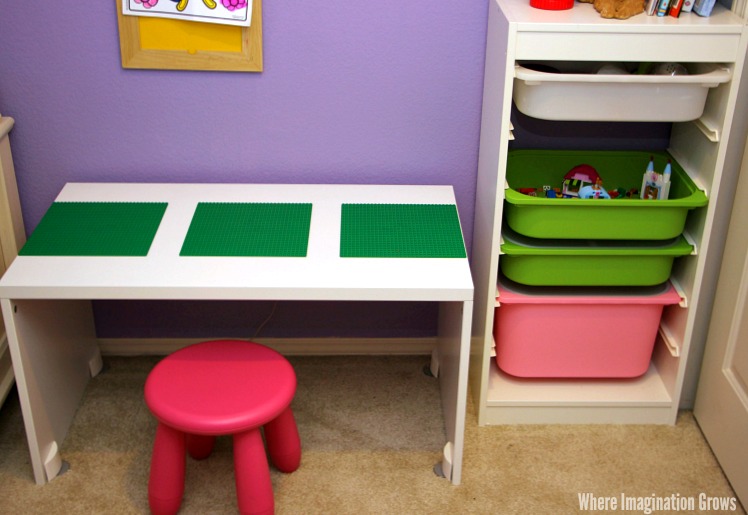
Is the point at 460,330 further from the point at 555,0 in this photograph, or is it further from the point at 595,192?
the point at 555,0

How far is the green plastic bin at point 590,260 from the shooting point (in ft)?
7.20

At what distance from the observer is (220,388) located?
80.0 inches

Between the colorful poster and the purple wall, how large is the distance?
0.19 ft

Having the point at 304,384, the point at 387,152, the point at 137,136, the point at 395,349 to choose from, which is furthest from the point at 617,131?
the point at 137,136

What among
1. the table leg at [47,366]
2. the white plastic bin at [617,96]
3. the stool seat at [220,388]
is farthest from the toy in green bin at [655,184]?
the table leg at [47,366]

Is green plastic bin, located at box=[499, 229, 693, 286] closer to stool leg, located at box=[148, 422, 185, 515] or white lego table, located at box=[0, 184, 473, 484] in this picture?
white lego table, located at box=[0, 184, 473, 484]

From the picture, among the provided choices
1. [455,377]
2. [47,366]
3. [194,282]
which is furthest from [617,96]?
[47,366]

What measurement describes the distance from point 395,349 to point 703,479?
94 cm

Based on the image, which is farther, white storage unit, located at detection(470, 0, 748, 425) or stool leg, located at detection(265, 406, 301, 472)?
stool leg, located at detection(265, 406, 301, 472)

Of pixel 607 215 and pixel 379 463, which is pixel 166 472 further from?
pixel 607 215

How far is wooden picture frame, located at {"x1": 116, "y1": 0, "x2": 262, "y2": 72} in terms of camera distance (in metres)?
2.23

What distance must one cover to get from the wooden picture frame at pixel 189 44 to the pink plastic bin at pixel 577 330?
35.6 inches

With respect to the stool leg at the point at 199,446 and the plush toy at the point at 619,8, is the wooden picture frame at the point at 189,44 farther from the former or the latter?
the stool leg at the point at 199,446

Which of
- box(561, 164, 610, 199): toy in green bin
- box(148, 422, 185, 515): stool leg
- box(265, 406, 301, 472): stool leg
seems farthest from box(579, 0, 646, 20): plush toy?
box(148, 422, 185, 515): stool leg
